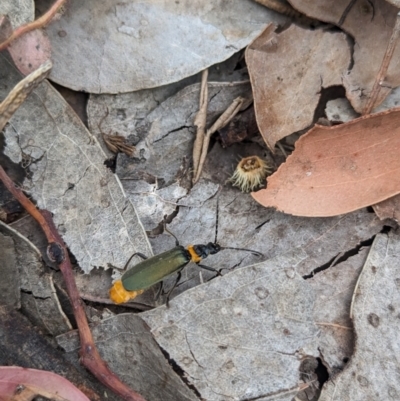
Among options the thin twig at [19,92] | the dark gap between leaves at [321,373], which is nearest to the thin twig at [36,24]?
the thin twig at [19,92]

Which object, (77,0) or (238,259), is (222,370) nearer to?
(238,259)

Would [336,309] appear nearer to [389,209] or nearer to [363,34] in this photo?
[389,209]

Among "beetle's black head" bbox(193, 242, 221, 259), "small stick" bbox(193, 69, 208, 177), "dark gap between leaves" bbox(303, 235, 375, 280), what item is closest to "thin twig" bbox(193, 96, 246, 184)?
"small stick" bbox(193, 69, 208, 177)

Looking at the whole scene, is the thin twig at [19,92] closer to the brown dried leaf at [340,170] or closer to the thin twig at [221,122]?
the thin twig at [221,122]

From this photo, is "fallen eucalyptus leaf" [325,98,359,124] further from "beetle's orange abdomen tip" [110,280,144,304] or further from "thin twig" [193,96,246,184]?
"beetle's orange abdomen tip" [110,280,144,304]

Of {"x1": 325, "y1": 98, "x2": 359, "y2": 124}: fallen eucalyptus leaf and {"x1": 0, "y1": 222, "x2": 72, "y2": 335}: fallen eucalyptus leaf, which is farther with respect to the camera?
{"x1": 325, "y1": 98, "x2": 359, "y2": 124}: fallen eucalyptus leaf

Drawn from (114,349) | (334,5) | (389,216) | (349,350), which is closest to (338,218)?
(389,216)

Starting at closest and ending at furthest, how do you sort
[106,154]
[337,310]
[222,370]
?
[222,370]
[337,310]
[106,154]
